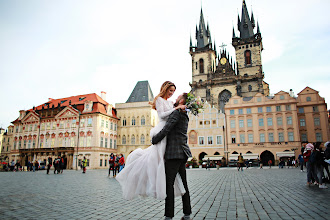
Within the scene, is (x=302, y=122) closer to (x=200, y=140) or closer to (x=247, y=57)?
(x=200, y=140)

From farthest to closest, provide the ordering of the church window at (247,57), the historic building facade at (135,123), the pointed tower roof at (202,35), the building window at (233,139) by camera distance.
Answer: the pointed tower roof at (202,35)
the church window at (247,57)
the historic building facade at (135,123)
the building window at (233,139)

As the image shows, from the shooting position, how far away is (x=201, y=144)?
148 ft

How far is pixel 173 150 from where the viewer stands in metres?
3.67

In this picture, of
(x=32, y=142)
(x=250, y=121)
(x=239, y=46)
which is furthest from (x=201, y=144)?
(x=32, y=142)

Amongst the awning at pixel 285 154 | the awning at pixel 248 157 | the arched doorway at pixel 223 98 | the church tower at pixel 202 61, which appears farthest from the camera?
the church tower at pixel 202 61

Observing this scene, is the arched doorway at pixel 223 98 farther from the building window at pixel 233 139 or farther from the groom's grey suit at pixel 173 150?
the groom's grey suit at pixel 173 150

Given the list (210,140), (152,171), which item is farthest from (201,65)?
(152,171)

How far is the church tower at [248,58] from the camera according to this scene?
54156 mm

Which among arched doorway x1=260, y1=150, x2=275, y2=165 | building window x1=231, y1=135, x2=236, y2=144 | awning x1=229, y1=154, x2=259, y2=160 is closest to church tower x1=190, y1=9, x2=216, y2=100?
building window x1=231, y1=135, x2=236, y2=144

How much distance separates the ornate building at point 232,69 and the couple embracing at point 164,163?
171ft

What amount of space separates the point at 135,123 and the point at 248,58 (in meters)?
29.7

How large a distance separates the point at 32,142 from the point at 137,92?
23.4 m

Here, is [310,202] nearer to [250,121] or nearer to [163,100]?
[163,100]

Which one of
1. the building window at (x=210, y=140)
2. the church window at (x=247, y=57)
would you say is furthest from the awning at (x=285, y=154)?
the church window at (x=247, y=57)
